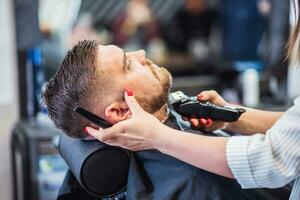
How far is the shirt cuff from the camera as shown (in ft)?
3.44

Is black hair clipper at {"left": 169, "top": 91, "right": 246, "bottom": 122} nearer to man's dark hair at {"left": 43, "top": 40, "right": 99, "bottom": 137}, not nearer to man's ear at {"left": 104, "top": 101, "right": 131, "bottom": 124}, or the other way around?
man's ear at {"left": 104, "top": 101, "right": 131, "bottom": 124}

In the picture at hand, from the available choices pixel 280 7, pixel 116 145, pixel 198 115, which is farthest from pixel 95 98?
pixel 280 7

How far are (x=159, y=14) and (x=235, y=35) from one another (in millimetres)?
714

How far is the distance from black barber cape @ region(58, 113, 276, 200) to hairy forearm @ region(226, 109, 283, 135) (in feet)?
0.57

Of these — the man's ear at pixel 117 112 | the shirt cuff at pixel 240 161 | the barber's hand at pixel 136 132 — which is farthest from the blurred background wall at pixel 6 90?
the shirt cuff at pixel 240 161

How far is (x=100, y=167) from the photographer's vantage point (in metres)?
1.22

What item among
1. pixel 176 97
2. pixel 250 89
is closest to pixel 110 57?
pixel 176 97

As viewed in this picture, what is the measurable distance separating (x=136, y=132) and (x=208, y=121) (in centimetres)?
29

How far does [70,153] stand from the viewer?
1.31m

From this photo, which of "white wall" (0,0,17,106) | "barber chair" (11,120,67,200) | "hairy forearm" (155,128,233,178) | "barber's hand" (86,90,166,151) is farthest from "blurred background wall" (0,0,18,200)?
"hairy forearm" (155,128,233,178)

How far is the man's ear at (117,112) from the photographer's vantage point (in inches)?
50.2

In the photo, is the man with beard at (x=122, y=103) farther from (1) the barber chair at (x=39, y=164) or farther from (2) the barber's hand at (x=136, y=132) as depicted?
(1) the barber chair at (x=39, y=164)

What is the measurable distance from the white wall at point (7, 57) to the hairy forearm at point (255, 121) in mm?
1238

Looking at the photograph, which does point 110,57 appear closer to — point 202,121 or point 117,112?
point 117,112
